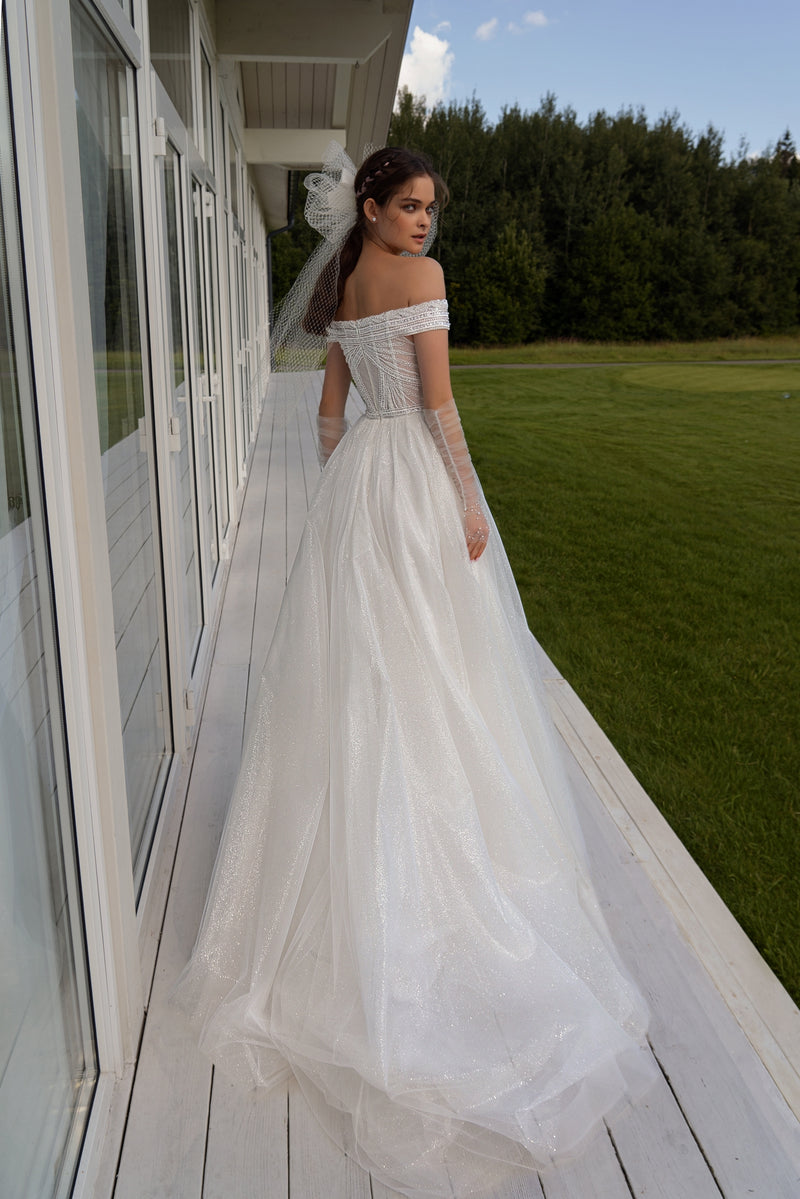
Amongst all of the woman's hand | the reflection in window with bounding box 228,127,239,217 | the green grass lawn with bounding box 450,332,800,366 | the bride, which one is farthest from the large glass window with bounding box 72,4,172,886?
the green grass lawn with bounding box 450,332,800,366

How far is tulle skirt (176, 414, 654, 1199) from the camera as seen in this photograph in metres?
1.68

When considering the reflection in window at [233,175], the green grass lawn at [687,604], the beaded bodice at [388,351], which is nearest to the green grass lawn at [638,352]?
the green grass lawn at [687,604]

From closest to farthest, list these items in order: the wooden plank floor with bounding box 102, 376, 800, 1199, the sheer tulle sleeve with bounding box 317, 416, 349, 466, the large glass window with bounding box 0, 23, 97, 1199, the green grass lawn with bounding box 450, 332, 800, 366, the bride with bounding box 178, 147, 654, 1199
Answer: the large glass window with bounding box 0, 23, 97, 1199 → the wooden plank floor with bounding box 102, 376, 800, 1199 → the bride with bounding box 178, 147, 654, 1199 → the sheer tulle sleeve with bounding box 317, 416, 349, 466 → the green grass lawn with bounding box 450, 332, 800, 366

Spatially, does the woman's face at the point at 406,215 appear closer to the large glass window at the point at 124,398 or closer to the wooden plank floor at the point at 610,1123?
the large glass window at the point at 124,398

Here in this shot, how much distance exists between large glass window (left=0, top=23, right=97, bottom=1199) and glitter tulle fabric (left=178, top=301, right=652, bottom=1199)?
1.55 ft

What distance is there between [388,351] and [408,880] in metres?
1.09

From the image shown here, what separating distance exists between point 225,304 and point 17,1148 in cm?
510

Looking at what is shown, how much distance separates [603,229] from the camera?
103 ft

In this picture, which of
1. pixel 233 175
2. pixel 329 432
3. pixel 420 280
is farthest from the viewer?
pixel 233 175

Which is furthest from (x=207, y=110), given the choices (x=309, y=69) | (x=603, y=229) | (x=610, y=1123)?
(x=603, y=229)

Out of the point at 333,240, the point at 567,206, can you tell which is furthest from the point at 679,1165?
the point at 567,206

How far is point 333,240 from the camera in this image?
2154 millimetres

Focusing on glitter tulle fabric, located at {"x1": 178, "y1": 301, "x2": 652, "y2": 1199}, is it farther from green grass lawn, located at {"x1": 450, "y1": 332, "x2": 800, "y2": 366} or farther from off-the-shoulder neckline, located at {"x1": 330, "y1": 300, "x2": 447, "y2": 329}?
green grass lawn, located at {"x1": 450, "y1": 332, "x2": 800, "y2": 366}

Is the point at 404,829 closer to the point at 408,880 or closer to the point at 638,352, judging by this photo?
the point at 408,880
